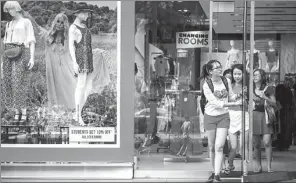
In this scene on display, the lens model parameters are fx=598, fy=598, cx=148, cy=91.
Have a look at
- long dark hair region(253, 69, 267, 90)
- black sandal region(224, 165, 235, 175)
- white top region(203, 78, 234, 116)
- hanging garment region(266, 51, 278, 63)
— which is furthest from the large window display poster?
hanging garment region(266, 51, 278, 63)

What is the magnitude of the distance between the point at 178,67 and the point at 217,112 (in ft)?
3.53

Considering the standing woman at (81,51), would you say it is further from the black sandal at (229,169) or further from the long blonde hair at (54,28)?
the black sandal at (229,169)

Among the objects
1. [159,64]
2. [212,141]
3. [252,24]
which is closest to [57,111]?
[159,64]

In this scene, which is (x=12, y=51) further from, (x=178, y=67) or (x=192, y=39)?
(x=192, y=39)

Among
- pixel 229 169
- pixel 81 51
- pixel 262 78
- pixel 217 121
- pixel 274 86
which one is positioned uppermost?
pixel 81 51

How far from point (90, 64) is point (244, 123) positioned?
2.29 metres

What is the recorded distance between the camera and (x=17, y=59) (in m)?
8.38

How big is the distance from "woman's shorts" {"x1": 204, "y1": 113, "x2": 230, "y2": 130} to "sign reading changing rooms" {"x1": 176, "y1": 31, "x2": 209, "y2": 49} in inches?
48.0

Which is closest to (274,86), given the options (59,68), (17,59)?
(59,68)

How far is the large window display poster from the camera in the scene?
27.3ft

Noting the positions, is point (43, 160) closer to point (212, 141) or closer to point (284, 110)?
point (212, 141)

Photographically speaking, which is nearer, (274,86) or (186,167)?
(186,167)

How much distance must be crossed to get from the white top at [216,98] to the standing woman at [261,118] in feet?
2.16

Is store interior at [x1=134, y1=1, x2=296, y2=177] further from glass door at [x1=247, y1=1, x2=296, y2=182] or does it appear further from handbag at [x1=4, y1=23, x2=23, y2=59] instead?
handbag at [x1=4, y1=23, x2=23, y2=59]
